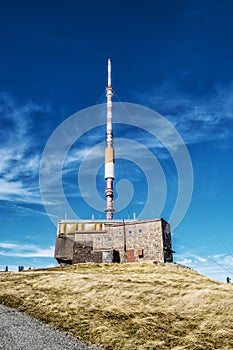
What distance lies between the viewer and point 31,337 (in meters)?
14.0

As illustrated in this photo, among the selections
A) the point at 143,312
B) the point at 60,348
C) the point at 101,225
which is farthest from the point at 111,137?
the point at 60,348

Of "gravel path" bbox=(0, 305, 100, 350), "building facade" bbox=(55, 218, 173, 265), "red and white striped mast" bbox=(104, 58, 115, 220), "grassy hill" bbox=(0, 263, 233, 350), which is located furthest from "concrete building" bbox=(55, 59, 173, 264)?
"gravel path" bbox=(0, 305, 100, 350)

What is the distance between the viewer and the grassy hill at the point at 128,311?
49.1 ft

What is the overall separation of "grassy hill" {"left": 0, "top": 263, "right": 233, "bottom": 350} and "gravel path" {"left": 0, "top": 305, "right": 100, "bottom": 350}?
0.76m

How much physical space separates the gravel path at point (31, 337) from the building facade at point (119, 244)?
124 feet

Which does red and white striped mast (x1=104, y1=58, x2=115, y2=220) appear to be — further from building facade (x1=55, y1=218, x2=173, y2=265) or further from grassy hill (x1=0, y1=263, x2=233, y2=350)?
grassy hill (x1=0, y1=263, x2=233, y2=350)

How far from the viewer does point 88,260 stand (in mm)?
55625

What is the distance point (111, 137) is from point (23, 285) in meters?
56.0

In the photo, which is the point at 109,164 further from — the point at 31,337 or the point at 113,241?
the point at 31,337

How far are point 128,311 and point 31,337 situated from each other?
7.14 m

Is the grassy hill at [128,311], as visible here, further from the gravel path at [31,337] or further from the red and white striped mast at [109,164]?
the red and white striped mast at [109,164]

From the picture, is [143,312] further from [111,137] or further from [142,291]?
[111,137]

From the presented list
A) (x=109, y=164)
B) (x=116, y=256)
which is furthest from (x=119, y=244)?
(x=109, y=164)

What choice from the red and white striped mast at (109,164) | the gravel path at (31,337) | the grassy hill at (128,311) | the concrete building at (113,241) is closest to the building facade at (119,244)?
the concrete building at (113,241)
